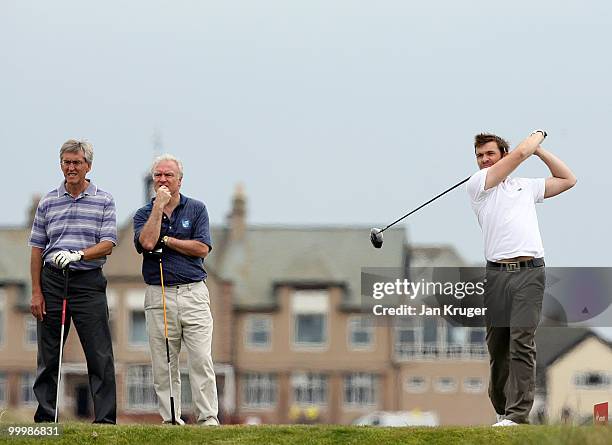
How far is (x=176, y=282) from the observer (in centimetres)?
960

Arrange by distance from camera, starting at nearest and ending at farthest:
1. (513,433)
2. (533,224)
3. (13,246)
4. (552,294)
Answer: (513,433), (533,224), (552,294), (13,246)

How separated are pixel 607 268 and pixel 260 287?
3429 inches

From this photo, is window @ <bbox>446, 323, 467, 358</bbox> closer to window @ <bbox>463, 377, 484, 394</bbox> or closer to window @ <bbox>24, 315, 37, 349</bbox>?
window @ <bbox>463, 377, 484, 394</bbox>

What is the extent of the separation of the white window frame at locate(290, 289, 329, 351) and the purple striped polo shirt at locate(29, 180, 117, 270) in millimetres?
83325

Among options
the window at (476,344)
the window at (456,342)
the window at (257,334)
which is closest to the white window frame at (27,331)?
the window at (257,334)

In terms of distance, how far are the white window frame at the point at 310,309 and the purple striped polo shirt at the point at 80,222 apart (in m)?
83.3

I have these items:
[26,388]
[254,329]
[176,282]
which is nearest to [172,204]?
[176,282]

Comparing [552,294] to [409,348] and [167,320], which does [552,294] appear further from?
[409,348]

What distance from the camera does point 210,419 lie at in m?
9.55

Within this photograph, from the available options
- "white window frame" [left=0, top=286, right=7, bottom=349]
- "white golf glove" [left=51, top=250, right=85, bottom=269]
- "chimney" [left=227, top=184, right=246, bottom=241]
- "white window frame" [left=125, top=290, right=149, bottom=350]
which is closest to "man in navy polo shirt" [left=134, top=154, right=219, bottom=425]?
"white golf glove" [left=51, top=250, right=85, bottom=269]

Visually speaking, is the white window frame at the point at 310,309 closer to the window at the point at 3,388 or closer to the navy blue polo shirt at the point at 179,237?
the window at the point at 3,388

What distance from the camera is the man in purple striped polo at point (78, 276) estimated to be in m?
9.62

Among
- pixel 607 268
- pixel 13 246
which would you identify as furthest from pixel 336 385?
pixel 607 268

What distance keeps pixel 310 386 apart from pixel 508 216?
8671cm
